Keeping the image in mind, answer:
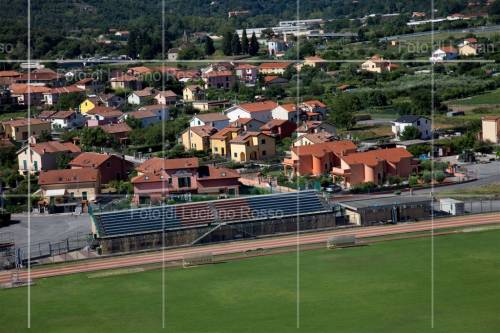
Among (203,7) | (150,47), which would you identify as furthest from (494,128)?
(203,7)

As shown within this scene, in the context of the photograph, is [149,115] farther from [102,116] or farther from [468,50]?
[468,50]

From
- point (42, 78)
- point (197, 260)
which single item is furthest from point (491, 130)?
point (42, 78)

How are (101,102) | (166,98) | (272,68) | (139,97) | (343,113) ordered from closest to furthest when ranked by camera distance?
(343,113), (101,102), (166,98), (139,97), (272,68)

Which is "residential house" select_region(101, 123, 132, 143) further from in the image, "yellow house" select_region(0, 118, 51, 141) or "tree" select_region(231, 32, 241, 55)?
"tree" select_region(231, 32, 241, 55)

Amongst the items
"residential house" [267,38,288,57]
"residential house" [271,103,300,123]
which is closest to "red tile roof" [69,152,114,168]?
"residential house" [271,103,300,123]

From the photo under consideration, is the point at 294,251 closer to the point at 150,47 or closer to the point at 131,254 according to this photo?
the point at 131,254

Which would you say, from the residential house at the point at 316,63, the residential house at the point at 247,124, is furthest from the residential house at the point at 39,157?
the residential house at the point at 316,63
